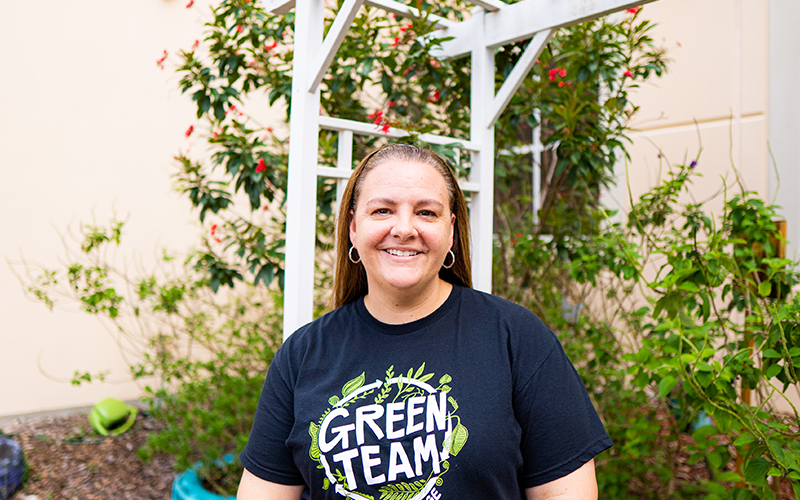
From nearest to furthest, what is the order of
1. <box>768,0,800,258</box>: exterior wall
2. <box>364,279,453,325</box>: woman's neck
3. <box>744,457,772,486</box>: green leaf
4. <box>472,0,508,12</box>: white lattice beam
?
1. <box>364,279,453,325</box>: woman's neck
2. <box>744,457,772,486</box>: green leaf
3. <box>472,0,508,12</box>: white lattice beam
4. <box>768,0,800,258</box>: exterior wall

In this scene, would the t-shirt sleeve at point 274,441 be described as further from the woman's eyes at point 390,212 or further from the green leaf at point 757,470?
the green leaf at point 757,470

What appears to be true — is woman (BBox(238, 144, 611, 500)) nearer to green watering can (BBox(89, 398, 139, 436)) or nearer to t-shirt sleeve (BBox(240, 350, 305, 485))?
t-shirt sleeve (BBox(240, 350, 305, 485))

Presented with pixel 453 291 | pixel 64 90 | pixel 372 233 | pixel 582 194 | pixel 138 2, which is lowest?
pixel 453 291

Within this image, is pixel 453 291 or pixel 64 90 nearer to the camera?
pixel 453 291

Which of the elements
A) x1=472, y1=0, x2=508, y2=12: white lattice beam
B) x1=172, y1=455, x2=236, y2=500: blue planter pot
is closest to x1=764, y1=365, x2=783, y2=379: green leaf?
x1=472, y1=0, x2=508, y2=12: white lattice beam

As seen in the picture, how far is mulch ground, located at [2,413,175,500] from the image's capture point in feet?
10.9

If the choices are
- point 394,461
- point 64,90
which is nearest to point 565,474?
point 394,461

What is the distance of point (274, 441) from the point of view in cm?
159

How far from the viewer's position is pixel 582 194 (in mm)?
3826


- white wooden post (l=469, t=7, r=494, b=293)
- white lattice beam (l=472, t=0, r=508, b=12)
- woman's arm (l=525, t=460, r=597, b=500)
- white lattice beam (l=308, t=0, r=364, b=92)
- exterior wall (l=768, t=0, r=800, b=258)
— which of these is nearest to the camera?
woman's arm (l=525, t=460, r=597, b=500)

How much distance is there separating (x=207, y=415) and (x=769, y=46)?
372 cm

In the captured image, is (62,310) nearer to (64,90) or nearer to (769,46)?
(64,90)

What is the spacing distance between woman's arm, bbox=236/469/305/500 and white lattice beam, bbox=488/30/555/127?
64.5 inches

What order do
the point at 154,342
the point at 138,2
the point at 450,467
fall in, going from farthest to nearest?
the point at 138,2
the point at 154,342
the point at 450,467
